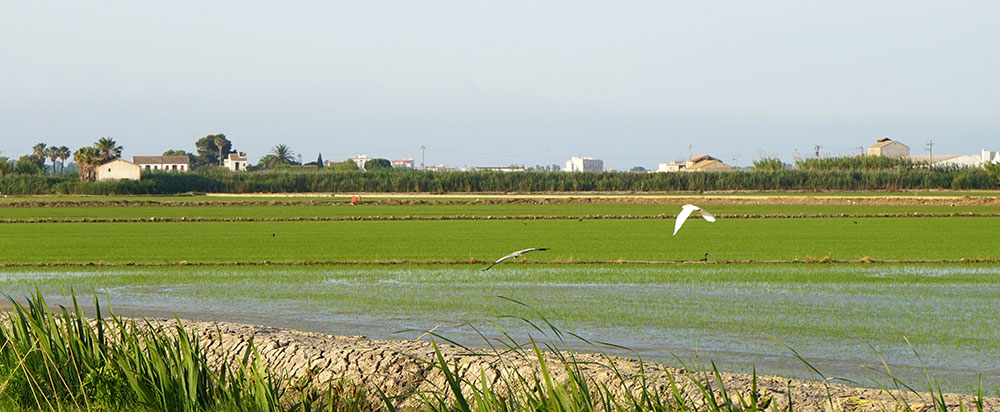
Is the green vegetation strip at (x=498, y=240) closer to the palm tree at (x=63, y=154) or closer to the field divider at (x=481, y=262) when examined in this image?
the field divider at (x=481, y=262)

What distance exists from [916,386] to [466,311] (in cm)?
781

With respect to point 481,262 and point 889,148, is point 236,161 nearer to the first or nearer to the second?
point 889,148

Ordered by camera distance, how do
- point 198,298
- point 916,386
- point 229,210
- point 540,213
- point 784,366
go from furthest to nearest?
point 229,210 < point 540,213 < point 198,298 < point 784,366 < point 916,386

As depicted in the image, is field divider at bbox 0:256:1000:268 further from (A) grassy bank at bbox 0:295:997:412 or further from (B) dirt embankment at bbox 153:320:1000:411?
(A) grassy bank at bbox 0:295:997:412

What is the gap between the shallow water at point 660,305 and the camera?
467 inches

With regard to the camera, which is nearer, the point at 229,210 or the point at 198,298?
the point at 198,298

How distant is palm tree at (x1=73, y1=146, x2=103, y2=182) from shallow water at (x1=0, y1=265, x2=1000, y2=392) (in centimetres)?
9984

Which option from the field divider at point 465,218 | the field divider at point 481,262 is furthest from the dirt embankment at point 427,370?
the field divider at point 465,218

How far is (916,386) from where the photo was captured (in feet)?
31.9

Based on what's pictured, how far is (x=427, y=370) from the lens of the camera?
8.68m

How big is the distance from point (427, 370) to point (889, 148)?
150 m

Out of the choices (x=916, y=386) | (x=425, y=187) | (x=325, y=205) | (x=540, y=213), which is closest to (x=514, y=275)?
(x=916, y=386)

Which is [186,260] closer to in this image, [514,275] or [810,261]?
[514,275]

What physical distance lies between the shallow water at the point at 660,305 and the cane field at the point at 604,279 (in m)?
0.05
